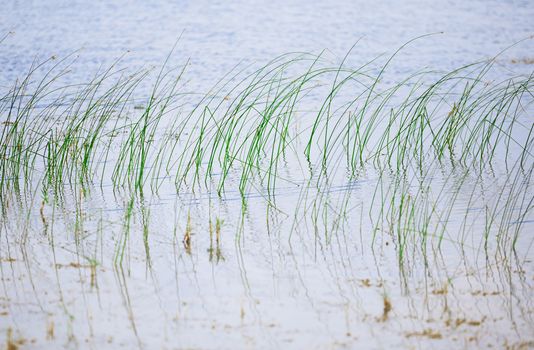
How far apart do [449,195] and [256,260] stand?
1171 millimetres

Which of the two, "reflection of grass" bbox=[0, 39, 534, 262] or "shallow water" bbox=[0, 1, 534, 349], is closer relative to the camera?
"shallow water" bbox=[0, 1, 534, 349]

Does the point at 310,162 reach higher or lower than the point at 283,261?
lower

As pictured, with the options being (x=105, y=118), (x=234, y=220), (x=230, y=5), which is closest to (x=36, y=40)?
(x=230, y=5)

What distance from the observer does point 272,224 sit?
3.31 metres

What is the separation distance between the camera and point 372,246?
116 inches

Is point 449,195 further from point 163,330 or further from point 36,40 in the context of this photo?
point 36,40

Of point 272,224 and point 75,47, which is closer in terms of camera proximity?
point 272,224

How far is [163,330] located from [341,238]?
0.99m

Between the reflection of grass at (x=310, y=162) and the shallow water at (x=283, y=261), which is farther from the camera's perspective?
the reflection of grass at (x=310, y=162)

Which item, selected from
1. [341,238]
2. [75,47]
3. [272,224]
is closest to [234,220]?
[272,224]

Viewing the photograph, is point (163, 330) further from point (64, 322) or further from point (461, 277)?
point (461, 277)

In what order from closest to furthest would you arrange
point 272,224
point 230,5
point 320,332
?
point 320,332 → point 272,224 → point 230,5

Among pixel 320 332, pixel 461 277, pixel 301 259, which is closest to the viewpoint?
pixel 320 332

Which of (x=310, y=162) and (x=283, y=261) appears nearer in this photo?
(x=283, y=261)
